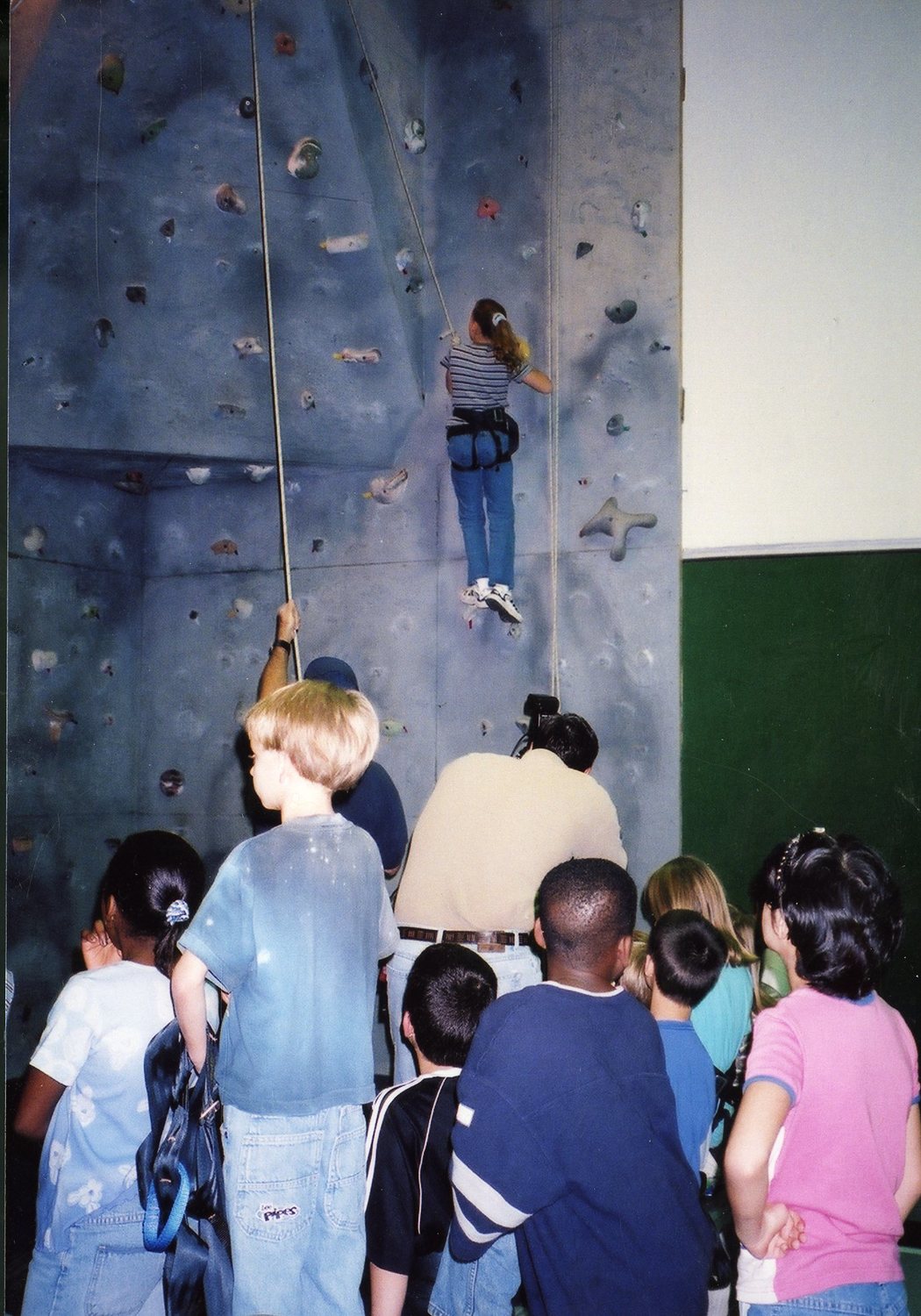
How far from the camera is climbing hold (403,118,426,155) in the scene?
14.5ft

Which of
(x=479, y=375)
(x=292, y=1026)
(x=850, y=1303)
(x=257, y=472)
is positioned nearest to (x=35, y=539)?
(x=257, y=472)

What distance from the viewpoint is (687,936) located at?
2082mm

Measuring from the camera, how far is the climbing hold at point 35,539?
449 centimetres

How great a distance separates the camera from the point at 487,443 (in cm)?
428

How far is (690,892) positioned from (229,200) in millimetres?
3282

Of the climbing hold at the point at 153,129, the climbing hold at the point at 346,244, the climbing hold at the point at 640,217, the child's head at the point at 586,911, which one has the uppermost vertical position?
the climbing hold at the point at 153,129

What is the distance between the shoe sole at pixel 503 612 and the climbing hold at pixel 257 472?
1263 mm

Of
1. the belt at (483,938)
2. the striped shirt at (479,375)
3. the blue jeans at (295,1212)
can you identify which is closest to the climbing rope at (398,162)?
the striped shirt at (479,375)

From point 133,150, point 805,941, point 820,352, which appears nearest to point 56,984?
point 133,150

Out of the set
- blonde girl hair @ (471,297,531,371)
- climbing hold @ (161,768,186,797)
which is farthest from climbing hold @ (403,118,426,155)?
climbing hold @ (161,768,186,797)

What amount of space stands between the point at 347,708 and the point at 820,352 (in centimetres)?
281

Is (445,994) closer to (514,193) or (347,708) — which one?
(347,708)

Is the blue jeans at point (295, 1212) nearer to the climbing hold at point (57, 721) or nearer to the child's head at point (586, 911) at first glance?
the child's head at point (586, 911)

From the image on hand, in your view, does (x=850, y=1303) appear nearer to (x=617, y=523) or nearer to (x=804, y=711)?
(x=804, y=711)
